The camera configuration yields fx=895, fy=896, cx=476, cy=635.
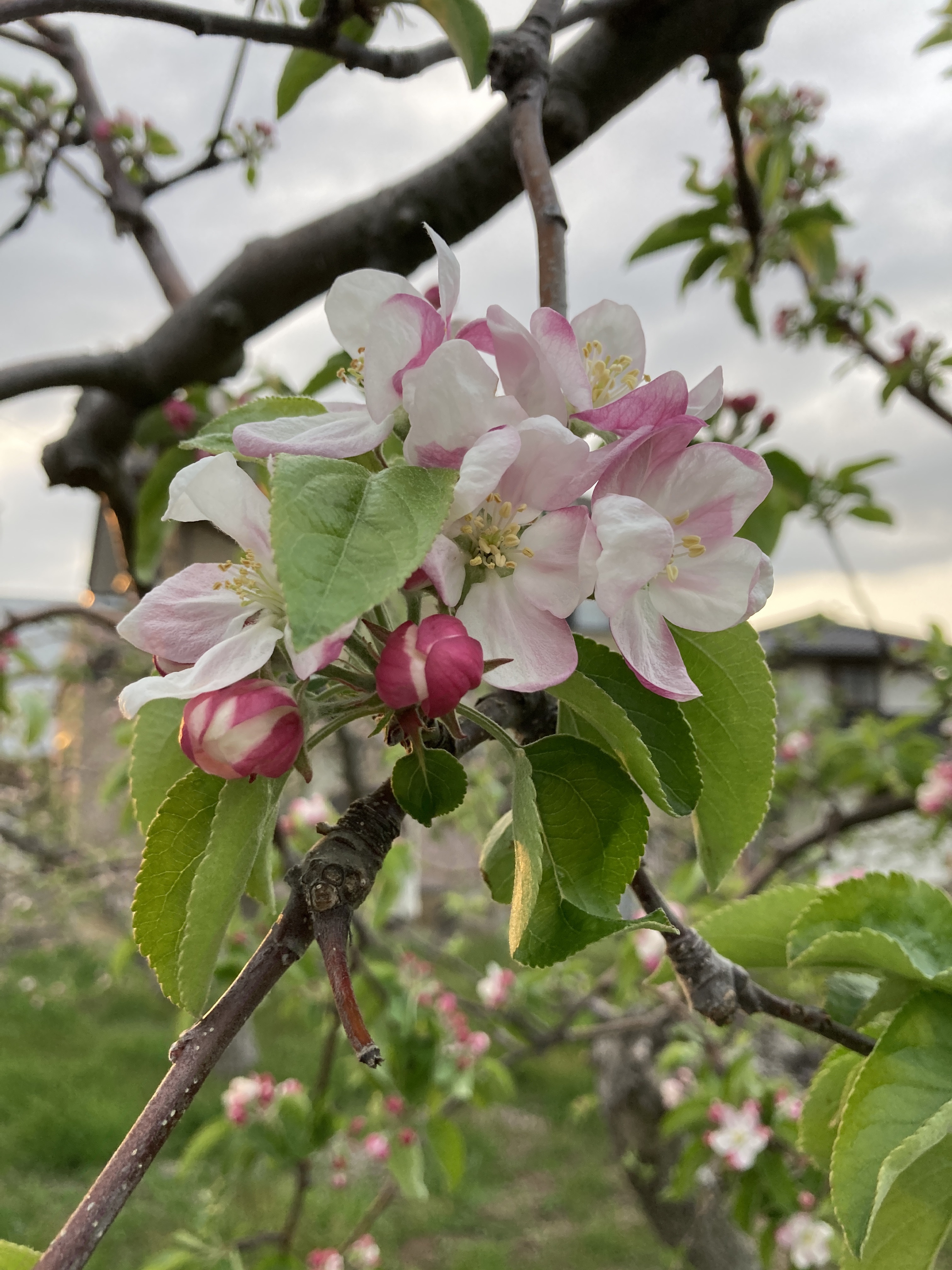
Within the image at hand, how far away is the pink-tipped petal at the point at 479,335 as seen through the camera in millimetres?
424

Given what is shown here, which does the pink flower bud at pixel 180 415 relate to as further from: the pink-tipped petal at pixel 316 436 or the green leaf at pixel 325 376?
the pink-tipped petal at pixel 316 436

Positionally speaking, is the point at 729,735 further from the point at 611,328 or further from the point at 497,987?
the point at 497,987

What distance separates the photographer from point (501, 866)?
1.57 feet

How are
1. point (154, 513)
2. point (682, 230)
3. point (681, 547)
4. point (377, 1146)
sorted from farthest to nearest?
point (377, 1146) → point (682, 230) → point (154, 513) → point (681, 547)

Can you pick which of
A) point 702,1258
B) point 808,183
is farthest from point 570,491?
point 702,1258

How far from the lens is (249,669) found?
38 centimetres

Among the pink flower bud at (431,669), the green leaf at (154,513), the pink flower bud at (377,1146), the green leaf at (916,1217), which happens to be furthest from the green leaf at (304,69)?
the pink flower bud at (377,1146)

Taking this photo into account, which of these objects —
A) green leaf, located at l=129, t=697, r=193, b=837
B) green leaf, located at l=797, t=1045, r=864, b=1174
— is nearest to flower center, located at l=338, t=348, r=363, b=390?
green leaf, located at l=129, t=697, r=193, b=837

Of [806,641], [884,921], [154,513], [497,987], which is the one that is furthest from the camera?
[806,641]

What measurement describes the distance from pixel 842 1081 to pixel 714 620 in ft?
1.19

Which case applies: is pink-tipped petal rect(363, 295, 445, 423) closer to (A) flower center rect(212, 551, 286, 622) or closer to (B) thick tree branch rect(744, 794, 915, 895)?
(A) flower center rect(212, 551, 286, 622)

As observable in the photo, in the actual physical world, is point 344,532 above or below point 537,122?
below

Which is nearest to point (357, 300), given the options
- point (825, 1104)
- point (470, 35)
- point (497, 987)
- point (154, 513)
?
point (470, 35)

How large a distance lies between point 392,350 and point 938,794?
262 cm
